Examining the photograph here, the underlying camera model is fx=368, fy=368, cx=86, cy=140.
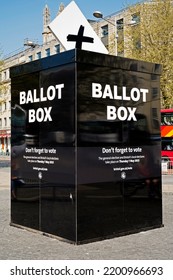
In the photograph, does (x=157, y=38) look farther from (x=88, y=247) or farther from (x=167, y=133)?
(x=88, y=247)

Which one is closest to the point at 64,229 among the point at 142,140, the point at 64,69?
the point at 142,140

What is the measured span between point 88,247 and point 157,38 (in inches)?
965

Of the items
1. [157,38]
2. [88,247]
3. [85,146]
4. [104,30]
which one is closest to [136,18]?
[157,38]

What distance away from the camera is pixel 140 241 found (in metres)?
5.96

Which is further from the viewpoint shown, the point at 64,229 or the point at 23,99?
the point at 23,99

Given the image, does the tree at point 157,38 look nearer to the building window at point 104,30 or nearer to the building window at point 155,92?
the building window at point 104,30

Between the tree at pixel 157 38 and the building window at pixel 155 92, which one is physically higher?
the tree at pixel 157 38

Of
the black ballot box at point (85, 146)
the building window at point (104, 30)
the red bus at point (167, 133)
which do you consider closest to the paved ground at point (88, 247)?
Answer: the black ballot box at point (85, 146)

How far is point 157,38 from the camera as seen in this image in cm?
2766

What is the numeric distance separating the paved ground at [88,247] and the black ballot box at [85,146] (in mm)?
210

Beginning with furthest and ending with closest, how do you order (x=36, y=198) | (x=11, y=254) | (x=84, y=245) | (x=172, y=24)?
(x=172, y=24) < (x=36, y=198) < (x=84, y=245) < (x=11, y=254)

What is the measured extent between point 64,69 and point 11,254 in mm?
2971

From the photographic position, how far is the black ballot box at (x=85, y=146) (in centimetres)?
582

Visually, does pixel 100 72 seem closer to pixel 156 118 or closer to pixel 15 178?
pixel 156 118
